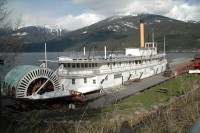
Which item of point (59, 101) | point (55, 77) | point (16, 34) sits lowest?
point (59, 101)

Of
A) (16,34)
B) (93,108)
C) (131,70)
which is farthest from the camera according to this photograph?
(131,70)

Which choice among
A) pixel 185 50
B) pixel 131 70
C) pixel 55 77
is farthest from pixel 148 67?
pixel 185 50

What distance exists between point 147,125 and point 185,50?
20359 cm

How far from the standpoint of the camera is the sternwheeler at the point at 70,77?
22875 millimetres

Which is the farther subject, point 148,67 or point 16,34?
point 148,67

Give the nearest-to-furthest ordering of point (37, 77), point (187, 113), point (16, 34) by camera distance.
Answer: point (187, 113) → point (16, 34) → point (37, 77)

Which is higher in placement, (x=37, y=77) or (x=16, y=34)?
(x=16, y=34)

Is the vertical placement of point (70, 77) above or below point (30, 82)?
above

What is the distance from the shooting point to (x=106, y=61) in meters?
27.8

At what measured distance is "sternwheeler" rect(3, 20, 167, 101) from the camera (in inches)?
901

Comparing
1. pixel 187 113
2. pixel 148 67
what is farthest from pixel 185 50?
pixel 187 113

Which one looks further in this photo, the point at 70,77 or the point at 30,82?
the point at 70,77

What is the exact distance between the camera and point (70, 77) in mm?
25859

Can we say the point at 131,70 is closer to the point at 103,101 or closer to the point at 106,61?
the point at 106,61
